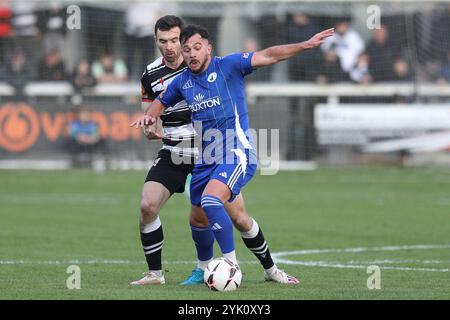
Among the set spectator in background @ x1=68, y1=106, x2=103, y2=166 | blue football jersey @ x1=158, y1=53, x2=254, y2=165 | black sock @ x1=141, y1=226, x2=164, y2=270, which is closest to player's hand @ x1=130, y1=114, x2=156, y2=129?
blue football jersey @ x1=158, y1=53, x2=254, y2=165

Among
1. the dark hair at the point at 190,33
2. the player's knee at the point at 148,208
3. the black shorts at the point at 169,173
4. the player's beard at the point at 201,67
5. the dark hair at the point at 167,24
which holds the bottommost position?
the player's knee at the point at 148,208

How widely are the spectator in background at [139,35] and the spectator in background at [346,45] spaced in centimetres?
421

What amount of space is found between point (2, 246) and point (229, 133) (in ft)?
14.1

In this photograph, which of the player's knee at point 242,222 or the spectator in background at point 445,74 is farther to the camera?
the spectator in background at point 445,74

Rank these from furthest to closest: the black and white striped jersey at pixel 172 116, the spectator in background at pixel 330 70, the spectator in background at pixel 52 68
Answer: the spectator in background at pixel 52 68
the spectator in background at pixel 330 70
the black and white striped jersey at pixel 172 116

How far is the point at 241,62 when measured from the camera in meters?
9.07

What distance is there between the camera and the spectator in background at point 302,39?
25156mm

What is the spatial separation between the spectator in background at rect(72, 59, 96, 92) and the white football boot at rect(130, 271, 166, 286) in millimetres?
16065

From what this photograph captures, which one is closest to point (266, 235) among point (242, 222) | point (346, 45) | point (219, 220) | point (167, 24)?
point (242, 222)

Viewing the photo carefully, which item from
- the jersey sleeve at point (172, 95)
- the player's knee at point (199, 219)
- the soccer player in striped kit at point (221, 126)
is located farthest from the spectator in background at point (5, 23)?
the soccer player in striped kit at point (221, 126)

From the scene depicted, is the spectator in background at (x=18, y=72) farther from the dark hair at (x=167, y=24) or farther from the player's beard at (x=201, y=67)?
the player's beard at (x=201, y=67)

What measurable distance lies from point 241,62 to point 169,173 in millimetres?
1353

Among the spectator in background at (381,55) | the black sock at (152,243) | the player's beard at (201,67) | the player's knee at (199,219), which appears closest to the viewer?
the player's beard at (201,67)
